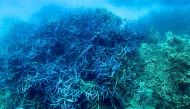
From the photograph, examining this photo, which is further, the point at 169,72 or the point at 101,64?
the point at 101,64

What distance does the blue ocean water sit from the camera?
4.19 m

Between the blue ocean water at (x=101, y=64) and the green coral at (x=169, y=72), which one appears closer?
the green coral at (x=169, y=72)

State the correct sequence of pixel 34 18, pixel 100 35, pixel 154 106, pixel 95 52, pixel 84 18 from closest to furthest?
pixel 154 106
pixel 95 52
pixel 100 35
pixel 84 18
pixel 34 18

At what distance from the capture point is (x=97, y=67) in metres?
4.62

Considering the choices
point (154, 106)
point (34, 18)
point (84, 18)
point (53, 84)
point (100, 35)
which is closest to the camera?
point (154, 106)

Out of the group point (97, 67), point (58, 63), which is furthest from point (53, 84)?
point (97, 67)

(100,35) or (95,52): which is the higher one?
(100,35)

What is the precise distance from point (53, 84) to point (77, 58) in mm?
901

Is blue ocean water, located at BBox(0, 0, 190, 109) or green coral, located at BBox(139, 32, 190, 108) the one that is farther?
blue ocean water, located at BBox(0, 0, 190, 109)

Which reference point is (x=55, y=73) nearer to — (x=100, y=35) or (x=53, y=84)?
(x=53, y=84)

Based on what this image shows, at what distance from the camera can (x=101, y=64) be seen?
4637mm

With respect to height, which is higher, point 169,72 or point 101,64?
point 101,64

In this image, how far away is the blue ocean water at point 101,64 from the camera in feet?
13.7

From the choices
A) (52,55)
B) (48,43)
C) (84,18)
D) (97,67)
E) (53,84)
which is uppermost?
(84,18)
